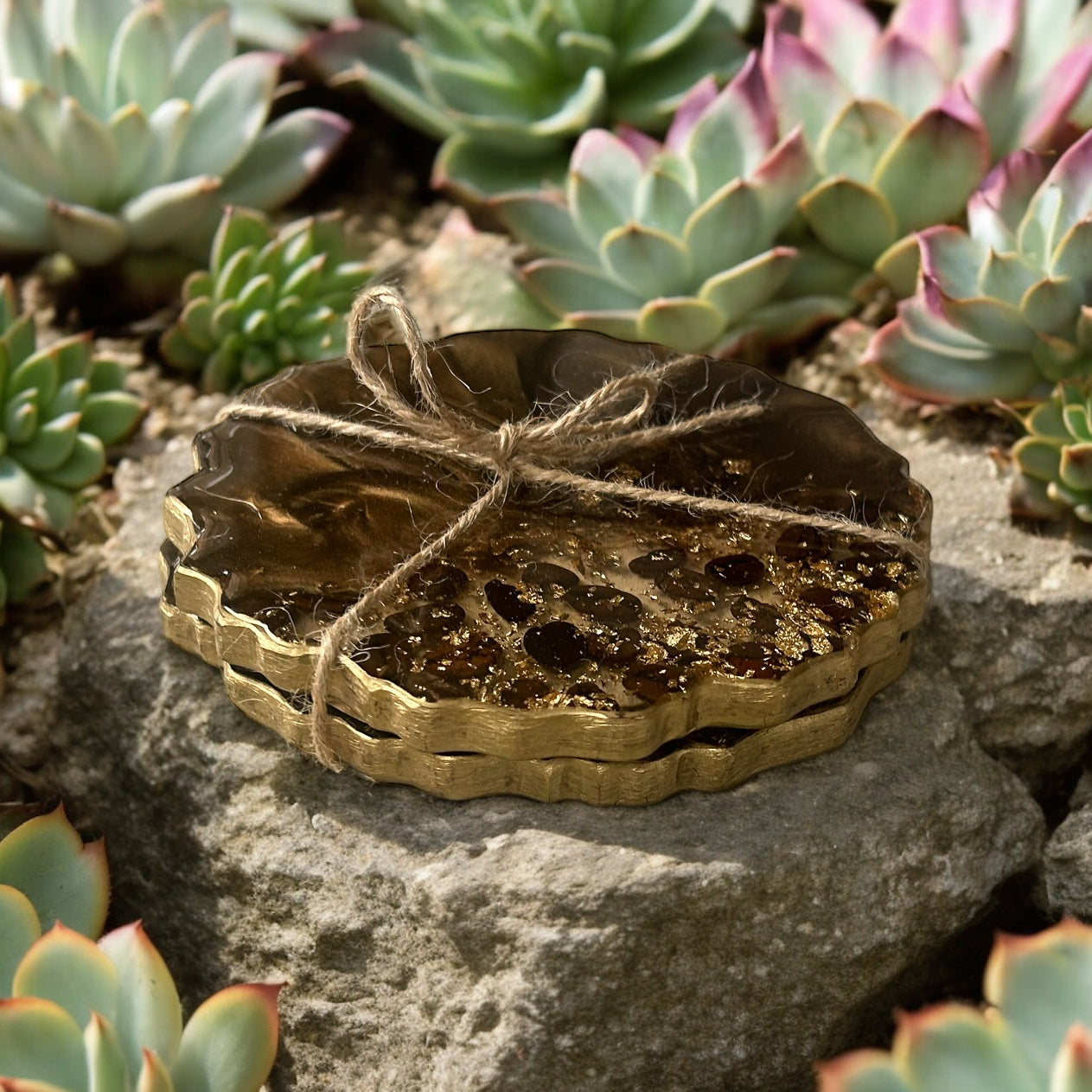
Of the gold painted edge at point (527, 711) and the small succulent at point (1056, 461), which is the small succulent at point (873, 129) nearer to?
the small succulent at point (1056, 461)

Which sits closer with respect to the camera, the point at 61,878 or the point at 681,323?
the point at 61,878

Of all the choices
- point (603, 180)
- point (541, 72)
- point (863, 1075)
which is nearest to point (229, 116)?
point (541, 72)

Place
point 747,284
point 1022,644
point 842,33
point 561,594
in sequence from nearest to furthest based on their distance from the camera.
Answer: point 561,594 < point 1022,644 < point 747,284 < point 842,33

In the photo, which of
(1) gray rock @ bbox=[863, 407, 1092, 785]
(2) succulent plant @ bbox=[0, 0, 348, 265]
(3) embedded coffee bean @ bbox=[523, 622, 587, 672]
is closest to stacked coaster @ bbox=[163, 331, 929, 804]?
(3) embedded coffee bean @ bbox=[523, 622, 587, 672]

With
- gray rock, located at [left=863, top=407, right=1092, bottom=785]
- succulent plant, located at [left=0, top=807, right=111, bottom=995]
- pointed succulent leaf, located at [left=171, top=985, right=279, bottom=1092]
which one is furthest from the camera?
gray rock, located at [left=863, top=407, right=1092, bottom=785]

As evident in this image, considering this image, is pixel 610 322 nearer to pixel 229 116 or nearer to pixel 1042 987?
pixel 229 116

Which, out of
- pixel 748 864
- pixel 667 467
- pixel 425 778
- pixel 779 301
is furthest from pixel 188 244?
pixel 748 864

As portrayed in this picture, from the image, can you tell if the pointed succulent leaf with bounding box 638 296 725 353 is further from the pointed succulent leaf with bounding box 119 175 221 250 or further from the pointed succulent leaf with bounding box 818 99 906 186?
the pointed succulent leaf with bounding box 119 175 221 250
